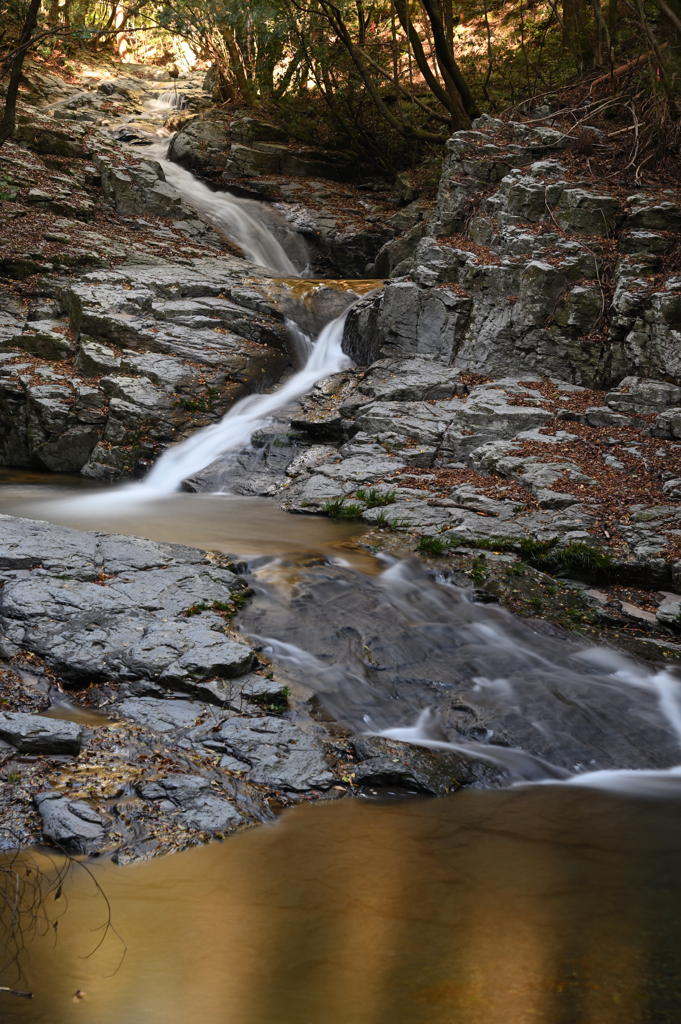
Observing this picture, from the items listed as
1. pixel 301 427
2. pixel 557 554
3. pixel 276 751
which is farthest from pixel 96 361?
pixel 276 751

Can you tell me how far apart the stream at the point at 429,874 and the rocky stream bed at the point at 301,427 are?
10 cm

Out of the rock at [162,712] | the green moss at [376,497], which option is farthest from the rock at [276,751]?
the green moss at [376,497]

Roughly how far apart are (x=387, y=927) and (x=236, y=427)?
943 centimetres

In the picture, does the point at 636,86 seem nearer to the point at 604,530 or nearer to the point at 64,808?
the point at 604,530

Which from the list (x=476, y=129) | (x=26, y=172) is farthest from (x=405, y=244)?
(x=26, y=172)

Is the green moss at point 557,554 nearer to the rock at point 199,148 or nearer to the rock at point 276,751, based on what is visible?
the rock at point 276,751

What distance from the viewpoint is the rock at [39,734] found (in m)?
3.72

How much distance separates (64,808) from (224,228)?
56.3 feet

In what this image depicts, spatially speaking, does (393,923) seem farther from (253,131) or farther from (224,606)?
(253,131)

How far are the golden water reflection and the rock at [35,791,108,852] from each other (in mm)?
193

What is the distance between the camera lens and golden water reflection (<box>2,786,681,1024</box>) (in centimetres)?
249

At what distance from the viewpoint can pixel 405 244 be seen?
16.1 metres

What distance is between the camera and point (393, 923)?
9.62 feet

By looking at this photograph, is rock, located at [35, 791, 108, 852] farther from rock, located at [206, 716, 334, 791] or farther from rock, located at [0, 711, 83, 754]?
rock, located at [206, 716, 334, 791]
